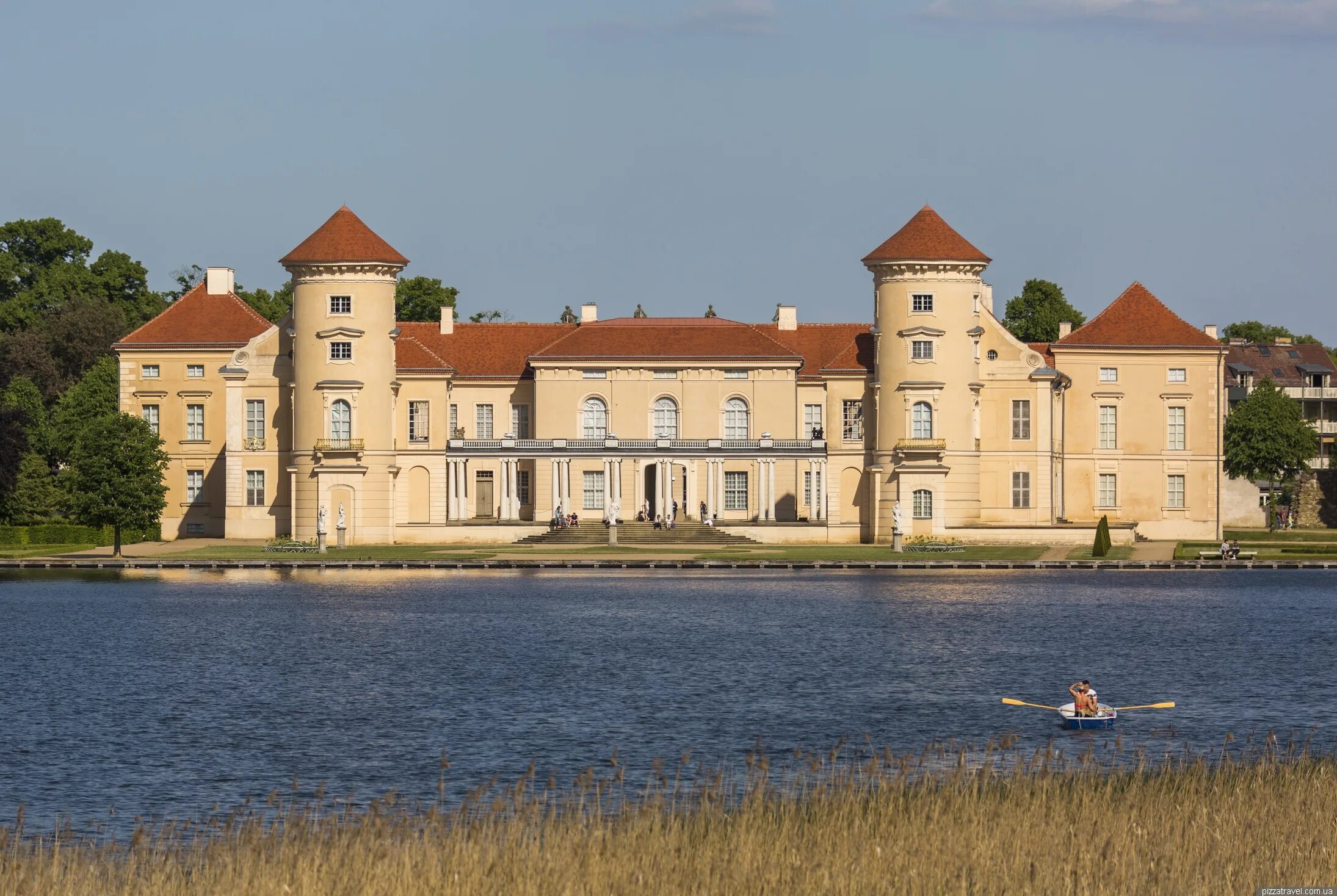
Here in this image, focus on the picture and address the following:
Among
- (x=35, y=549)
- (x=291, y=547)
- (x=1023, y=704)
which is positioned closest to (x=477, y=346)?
(x=291, y=547)

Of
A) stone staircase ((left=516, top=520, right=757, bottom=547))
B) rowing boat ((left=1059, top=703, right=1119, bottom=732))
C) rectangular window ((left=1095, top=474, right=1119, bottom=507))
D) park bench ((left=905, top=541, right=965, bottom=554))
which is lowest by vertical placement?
rowing boat ((left=1059, top=703, right=1119, bottom=732))

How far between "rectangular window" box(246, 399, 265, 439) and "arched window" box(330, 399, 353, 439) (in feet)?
13.2

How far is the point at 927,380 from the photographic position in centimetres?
8138

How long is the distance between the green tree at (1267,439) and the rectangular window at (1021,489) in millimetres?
17275

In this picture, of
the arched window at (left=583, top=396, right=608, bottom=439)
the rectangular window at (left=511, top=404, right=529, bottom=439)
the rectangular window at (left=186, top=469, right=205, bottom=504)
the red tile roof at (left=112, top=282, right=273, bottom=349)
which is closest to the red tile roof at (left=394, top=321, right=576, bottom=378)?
the rectangular window at (left=511, top=404, right=529, bottom=439)

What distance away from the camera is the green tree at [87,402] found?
89375 millimetres

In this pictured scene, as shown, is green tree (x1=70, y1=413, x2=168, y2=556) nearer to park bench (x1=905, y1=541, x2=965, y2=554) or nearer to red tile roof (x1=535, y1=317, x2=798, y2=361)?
red tile roof (x1=535, y1=317, x2=798, y2=361)

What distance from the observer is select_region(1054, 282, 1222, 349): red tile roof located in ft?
283

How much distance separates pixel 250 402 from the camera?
276 feet

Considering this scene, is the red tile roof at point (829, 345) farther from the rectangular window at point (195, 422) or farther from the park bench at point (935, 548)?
the rectangular window at point (195, 422)

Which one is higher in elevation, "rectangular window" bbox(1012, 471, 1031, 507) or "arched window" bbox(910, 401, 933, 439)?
"arched window" bbox(910, 401, 933, 439)

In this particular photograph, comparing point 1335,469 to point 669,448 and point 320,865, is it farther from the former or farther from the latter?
point 320,865

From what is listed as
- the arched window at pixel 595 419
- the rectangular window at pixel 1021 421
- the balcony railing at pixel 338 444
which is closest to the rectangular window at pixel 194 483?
the balcony railing at pixel 338 444

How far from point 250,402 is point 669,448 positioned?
17.4 meters
